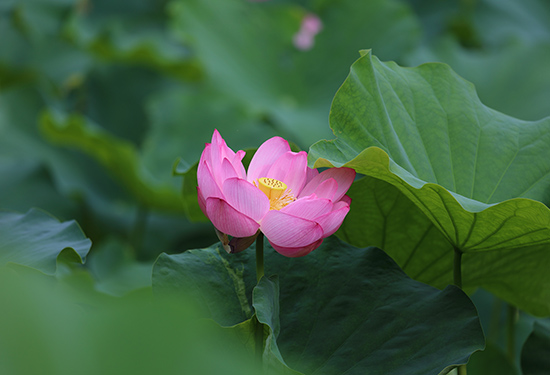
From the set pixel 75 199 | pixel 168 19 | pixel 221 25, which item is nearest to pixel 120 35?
pixel 168 19

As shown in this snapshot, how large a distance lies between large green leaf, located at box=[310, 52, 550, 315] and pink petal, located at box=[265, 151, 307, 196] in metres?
0.03

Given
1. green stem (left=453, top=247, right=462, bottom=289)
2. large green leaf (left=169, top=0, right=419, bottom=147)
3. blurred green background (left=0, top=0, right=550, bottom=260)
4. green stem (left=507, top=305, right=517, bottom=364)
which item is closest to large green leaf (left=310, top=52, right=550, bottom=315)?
green stem (left=453, top=247, right=462, bottom=289)

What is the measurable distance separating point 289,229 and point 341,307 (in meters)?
0.14

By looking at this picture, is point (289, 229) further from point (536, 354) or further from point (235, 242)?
point (536, 354)

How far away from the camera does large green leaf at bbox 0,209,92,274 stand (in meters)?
0.57

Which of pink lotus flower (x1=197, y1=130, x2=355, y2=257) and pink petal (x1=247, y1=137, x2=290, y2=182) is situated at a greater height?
pink petal (x1=247, y1=137, x2=290, y2=182)

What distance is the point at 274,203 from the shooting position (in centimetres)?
55

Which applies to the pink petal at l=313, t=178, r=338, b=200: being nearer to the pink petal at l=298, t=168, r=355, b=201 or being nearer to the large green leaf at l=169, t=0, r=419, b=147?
the pink petal at l=298, t=168, r=355, b=201

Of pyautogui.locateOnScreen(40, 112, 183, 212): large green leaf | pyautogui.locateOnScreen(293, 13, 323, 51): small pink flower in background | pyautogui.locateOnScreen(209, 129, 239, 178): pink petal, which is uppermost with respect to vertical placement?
pyautogui.locateOnScreen(293, 13, 323, 51): small pink flower in background

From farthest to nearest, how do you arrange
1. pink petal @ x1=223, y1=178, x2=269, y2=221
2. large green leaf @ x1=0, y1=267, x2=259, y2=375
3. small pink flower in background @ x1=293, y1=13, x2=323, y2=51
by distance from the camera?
small pink flower in background @ x1=293, y1=13, x2=323, y2=51 < pink petal @ x1=223, y1=178, x2=269, y2=221 < large green leaf @ x1=0, y1=267, x2=259, y2=375

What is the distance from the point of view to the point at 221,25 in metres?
2.01

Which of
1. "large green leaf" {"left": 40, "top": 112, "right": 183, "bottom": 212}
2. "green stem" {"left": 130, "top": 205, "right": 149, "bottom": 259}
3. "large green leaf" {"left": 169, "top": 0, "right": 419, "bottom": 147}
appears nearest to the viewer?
"large green leaf" {"left": 40, "top": 112, "right": 183, "bottom": 212}

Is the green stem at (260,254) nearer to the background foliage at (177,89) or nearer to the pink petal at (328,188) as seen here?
the pink petal at (328,188)

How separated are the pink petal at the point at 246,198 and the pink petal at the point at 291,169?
71 mm
